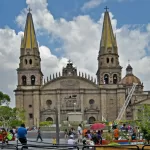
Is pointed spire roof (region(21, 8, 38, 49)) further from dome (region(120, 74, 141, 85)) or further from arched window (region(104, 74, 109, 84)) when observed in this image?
dome (region(120, 74, 141, 85))

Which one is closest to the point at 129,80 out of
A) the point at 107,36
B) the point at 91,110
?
the point at 107,36

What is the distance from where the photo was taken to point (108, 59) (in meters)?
82.1

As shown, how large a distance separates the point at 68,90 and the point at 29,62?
9650mm

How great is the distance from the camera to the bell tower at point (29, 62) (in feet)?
265

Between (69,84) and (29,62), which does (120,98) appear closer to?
(69,84)

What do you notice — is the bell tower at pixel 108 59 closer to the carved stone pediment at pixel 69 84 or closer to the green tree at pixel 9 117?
the carved stone pediment at pixel 69 84

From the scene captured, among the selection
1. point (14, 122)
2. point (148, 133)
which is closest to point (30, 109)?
point (14, 122)

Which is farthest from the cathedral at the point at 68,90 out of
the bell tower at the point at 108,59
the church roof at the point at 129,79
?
the church roof at the point at 129,79

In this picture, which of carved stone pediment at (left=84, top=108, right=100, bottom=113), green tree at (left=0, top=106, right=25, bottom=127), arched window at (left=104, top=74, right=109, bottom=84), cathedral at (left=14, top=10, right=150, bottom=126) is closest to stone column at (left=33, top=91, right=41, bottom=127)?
cathedral at (left=14, top=10, right=150, bottom=126)

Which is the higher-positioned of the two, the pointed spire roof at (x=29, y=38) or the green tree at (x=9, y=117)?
the pointed spire roof at (x=29, y=38)

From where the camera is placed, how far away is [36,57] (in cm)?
8244

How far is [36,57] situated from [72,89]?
9.94 m

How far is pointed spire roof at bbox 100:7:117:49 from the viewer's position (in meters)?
82.1

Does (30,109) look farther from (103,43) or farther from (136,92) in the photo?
(136,92)
